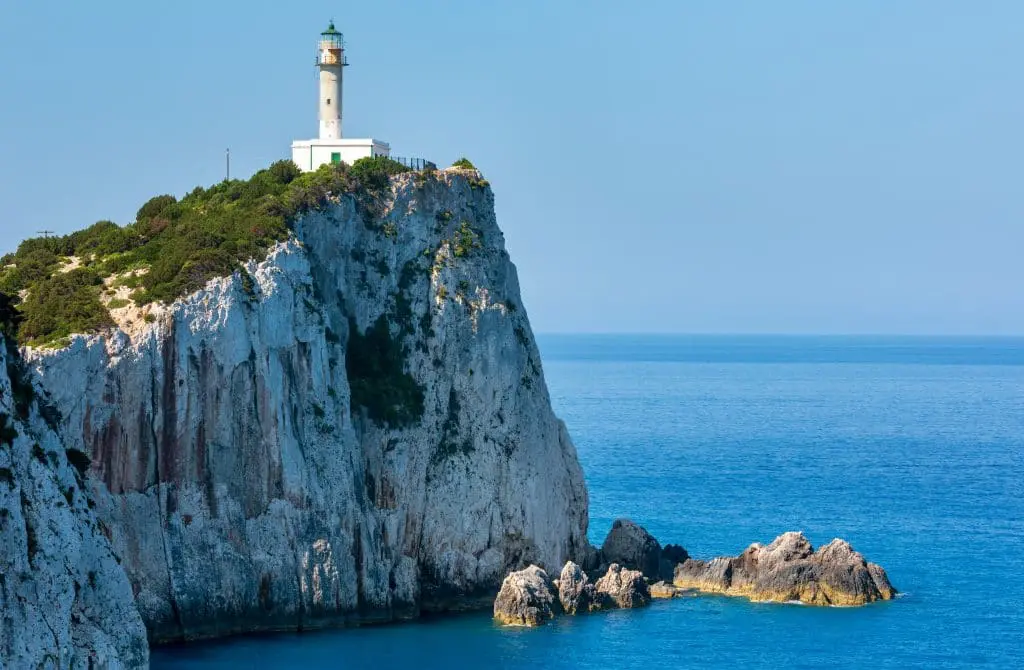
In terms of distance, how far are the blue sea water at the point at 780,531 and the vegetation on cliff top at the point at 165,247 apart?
42.3 ft

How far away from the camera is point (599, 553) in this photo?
7306 centimetres

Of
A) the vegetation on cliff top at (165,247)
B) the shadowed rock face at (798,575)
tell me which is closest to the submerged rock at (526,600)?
the shadowed rock face at (798,575)

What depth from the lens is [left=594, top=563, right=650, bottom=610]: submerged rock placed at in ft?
223

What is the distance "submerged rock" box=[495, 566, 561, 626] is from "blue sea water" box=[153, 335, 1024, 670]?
0.77m

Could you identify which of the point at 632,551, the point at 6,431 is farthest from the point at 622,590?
the point at 6,431

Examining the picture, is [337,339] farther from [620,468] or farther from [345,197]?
[620,468]

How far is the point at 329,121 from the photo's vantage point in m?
76.6

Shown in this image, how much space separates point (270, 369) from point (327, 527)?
20.8 ft

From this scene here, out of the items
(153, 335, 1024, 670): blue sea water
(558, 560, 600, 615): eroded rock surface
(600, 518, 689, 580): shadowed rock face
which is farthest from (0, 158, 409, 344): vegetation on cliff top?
(600, 518, 689, 580): shadowed rock face

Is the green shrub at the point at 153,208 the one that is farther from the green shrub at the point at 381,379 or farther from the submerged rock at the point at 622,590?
the submerged rock at the point at 622,590

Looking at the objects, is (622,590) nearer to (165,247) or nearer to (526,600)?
(526,600)

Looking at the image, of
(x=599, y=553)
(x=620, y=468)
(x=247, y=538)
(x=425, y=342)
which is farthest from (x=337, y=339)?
(x=620, y=468)

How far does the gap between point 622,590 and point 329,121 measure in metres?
25.2

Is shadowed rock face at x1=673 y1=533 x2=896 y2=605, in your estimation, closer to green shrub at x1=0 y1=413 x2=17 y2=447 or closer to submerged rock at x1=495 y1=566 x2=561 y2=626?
submerged rock at x1=495 y1=566 x2=561 y2=626
